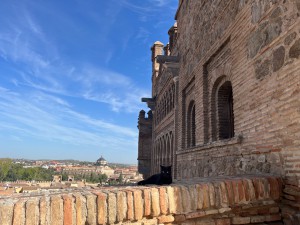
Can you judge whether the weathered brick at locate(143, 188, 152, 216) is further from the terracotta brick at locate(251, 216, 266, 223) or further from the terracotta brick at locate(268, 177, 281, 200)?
the terracotta brick at locate(268, 177, 281, 200)

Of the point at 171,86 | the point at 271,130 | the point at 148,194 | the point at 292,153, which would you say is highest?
the point at 171,86

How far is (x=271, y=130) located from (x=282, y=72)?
82 centimetres

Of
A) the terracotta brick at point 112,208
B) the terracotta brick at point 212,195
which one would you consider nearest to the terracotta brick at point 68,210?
the terracotta brick at point 112,208

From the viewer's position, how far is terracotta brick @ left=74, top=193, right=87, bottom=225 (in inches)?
104

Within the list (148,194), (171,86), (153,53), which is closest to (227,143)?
(148,194)

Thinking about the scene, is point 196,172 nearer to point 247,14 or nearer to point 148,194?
point 247,14

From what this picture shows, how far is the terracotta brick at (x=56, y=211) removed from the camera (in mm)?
2537

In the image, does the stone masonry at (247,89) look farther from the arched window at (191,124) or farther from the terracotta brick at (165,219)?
the terracotta brick at (165,219)

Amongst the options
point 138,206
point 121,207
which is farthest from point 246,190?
point 121,207

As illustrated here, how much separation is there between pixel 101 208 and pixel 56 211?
0.43 m

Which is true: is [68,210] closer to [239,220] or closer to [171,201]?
[171,201]

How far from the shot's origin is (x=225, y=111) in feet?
22.8

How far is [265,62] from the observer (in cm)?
415

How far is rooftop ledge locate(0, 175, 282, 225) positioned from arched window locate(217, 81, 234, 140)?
3.29 m
